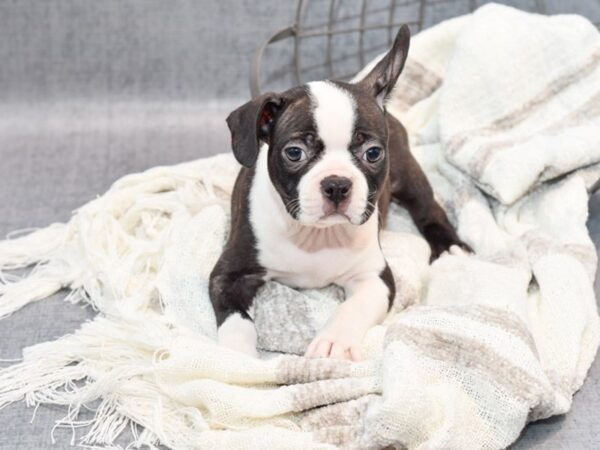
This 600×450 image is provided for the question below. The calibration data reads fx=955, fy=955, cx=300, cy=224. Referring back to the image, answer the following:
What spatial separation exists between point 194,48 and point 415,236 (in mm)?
1770

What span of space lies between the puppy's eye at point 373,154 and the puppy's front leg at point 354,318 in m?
0.45

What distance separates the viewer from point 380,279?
118 inches

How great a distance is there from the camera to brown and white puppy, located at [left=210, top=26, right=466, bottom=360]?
8.68ft

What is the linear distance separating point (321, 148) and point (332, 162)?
6cm

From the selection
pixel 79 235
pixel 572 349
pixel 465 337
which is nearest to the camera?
pixel 465 337

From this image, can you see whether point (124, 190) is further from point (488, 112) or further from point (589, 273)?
point (589, 273)

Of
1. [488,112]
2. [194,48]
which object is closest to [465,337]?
[488,112]

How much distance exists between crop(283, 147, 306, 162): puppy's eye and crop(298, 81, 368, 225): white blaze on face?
0.18 ft

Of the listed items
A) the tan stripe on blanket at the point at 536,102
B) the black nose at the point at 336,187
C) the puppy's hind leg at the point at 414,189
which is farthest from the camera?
the tan stripe on blanket at the point at 536,102

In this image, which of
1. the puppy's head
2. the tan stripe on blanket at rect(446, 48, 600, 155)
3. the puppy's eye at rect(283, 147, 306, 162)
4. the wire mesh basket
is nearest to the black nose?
the puppy's head

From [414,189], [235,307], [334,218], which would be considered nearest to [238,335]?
[235,307]

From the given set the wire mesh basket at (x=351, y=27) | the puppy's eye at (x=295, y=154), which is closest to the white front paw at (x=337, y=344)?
the puppy's eye at (x=295, y=154)

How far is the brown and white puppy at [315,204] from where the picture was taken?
8.68 ft

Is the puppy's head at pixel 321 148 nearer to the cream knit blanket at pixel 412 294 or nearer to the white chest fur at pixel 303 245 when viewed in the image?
the white chest fur at pixel 303 245
